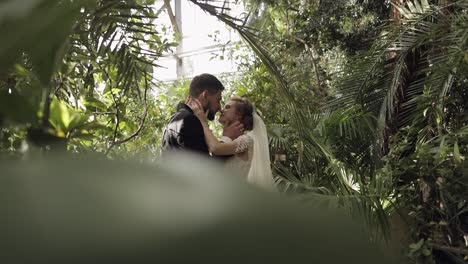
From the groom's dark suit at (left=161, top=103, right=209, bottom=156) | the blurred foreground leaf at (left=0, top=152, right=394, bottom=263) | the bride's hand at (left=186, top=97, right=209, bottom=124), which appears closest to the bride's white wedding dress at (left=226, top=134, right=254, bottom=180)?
the bride's hand at (left=186, top=97, right=209, bottom=124)

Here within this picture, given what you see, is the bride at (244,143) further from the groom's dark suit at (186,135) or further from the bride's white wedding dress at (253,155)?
the groom's dark suit at (186,135)

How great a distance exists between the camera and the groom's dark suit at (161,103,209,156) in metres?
2.98

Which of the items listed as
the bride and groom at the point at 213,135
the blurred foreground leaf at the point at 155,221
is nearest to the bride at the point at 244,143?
the bride and groom at the point at 213,135

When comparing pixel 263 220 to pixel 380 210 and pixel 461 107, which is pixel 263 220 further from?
pixel 461 107

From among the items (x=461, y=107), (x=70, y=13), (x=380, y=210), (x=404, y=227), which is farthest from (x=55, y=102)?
(x=461, y=107)

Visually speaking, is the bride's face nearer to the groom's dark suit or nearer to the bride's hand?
the bride's hand

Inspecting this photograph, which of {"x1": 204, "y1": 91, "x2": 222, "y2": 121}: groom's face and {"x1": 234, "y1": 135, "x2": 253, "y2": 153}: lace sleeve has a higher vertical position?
{"x1": 204, "y1": 91, "x2": 222, "y2": 121}: groom's face

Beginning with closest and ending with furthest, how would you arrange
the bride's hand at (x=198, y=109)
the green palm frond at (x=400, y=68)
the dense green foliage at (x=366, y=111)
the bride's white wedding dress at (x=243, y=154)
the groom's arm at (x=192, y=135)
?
the dense green foliage at (x=366, y=111) → the groom's arm at (x=192, y=135) → the bride's hand at (x=198, y=109) → the bride's white wedding dress at (x=243, y=154) → the green palm frond at (x=400, y=68)

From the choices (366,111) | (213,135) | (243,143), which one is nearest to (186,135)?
(213,135)

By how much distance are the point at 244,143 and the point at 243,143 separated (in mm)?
10

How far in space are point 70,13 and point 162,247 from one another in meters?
0.07

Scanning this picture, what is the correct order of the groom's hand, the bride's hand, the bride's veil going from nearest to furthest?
the bride's hand
the bride's veil
the groom's hand

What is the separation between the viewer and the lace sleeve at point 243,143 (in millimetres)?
3623

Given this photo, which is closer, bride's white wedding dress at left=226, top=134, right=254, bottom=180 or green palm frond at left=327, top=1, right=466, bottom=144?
bride's white wedding dress at left=226, top=134, right=254, bottom=180
